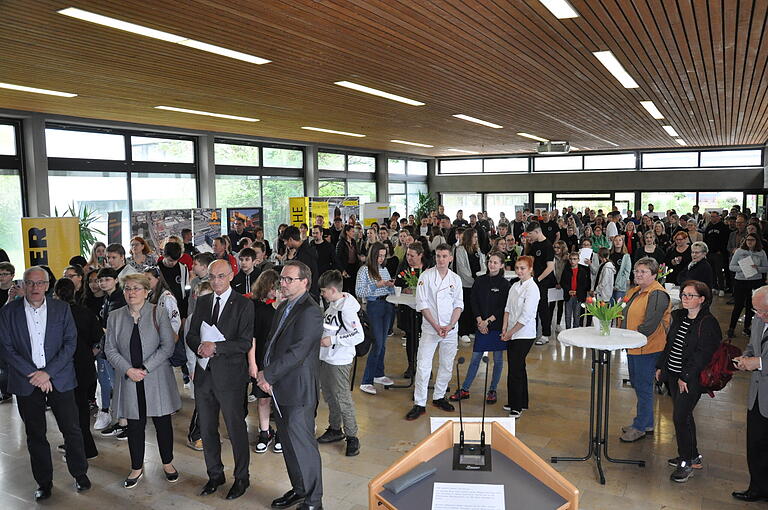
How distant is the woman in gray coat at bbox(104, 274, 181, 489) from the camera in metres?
4.10

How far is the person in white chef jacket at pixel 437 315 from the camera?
5.38 m

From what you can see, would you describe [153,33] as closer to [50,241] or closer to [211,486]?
[211,486]

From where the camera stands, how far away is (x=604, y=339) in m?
4.30

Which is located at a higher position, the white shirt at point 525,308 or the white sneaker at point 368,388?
the white shirt at point 525,308

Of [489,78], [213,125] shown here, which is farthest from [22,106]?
[489,78]

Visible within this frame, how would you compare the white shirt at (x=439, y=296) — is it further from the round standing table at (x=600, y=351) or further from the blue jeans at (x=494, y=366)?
the round standing table at (x=600, y=351)

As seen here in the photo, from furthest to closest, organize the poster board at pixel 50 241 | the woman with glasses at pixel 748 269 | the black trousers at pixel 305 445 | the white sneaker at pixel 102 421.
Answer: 1. the woman with glasses at pixel 748 269
2. the poster board at pixel 50 241
3. the white sneaker at pixel 102 421
4. the black trousers at pixel 305 445

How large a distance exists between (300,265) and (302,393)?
83 cm

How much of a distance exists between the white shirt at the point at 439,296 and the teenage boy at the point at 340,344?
36.8 inches

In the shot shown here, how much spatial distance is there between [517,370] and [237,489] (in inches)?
106

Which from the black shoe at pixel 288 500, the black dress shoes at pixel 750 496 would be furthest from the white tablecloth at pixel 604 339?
Result: the black shoe at pixel 288 500

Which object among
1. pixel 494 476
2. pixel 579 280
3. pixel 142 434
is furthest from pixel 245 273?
pixel 494 476

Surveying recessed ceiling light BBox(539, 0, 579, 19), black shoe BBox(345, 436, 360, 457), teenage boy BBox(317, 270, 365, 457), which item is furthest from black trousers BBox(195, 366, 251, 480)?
recessed ceiling light BBox(539, 0, 579, 19)

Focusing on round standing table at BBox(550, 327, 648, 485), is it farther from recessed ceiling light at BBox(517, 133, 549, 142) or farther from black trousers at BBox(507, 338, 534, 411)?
recessed ceiling light at BBox(517, 133, 549, 142)
